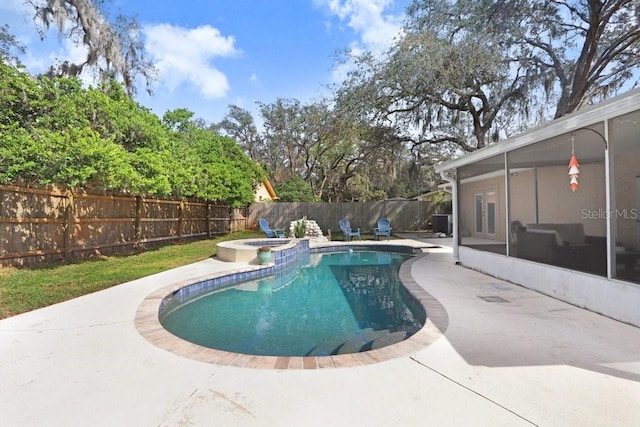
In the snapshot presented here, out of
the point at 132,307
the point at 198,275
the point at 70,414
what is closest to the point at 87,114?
the point at 198,275

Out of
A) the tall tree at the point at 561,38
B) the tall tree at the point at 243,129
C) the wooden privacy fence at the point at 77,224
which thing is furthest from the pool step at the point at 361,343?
the tall tree at the point at 243,129

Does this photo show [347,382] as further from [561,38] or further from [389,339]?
[561,38]

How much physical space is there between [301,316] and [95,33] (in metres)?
11.7

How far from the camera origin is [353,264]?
30.5 feet

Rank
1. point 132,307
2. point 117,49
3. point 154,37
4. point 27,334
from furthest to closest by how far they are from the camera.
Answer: point 154,37
point 117,49
point 132,307
point 27,334

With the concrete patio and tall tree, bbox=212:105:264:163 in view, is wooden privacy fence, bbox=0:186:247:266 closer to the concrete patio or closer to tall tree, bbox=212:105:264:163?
the concrete patio

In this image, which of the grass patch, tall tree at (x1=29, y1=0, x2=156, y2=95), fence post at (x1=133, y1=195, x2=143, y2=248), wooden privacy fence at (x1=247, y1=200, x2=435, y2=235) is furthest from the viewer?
wooden privacy fence at (x1=247, y1=200, x2=435, y2=235)

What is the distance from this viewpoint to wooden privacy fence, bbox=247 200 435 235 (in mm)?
17969

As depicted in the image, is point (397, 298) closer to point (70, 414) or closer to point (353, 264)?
point (353, 264)

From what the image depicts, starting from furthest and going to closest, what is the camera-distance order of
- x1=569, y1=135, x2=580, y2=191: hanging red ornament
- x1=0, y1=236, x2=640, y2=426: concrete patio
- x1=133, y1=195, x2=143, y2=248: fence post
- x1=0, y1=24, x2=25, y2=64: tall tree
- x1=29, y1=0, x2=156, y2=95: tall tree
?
x1=0, y1=24, x2=25, y2=64: tall tree, x1=29, y1=0, x2=156, y2=95: tall tree, x1=133, y1=195, x2=143, y2=248: fence post, x1=569, y1=135, x2=580, y2=191: hanging red ornament, x1=0, y1=236, x2=640, y2=426: concrete patio

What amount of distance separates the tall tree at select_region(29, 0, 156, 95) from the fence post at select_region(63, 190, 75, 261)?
5.57 m

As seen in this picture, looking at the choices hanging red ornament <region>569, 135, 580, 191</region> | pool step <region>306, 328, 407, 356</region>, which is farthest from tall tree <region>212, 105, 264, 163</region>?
pool step <region>306, 328, 407, 356</region>

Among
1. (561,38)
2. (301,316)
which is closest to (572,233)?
(301,316)

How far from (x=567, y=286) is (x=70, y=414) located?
5.35 metres
